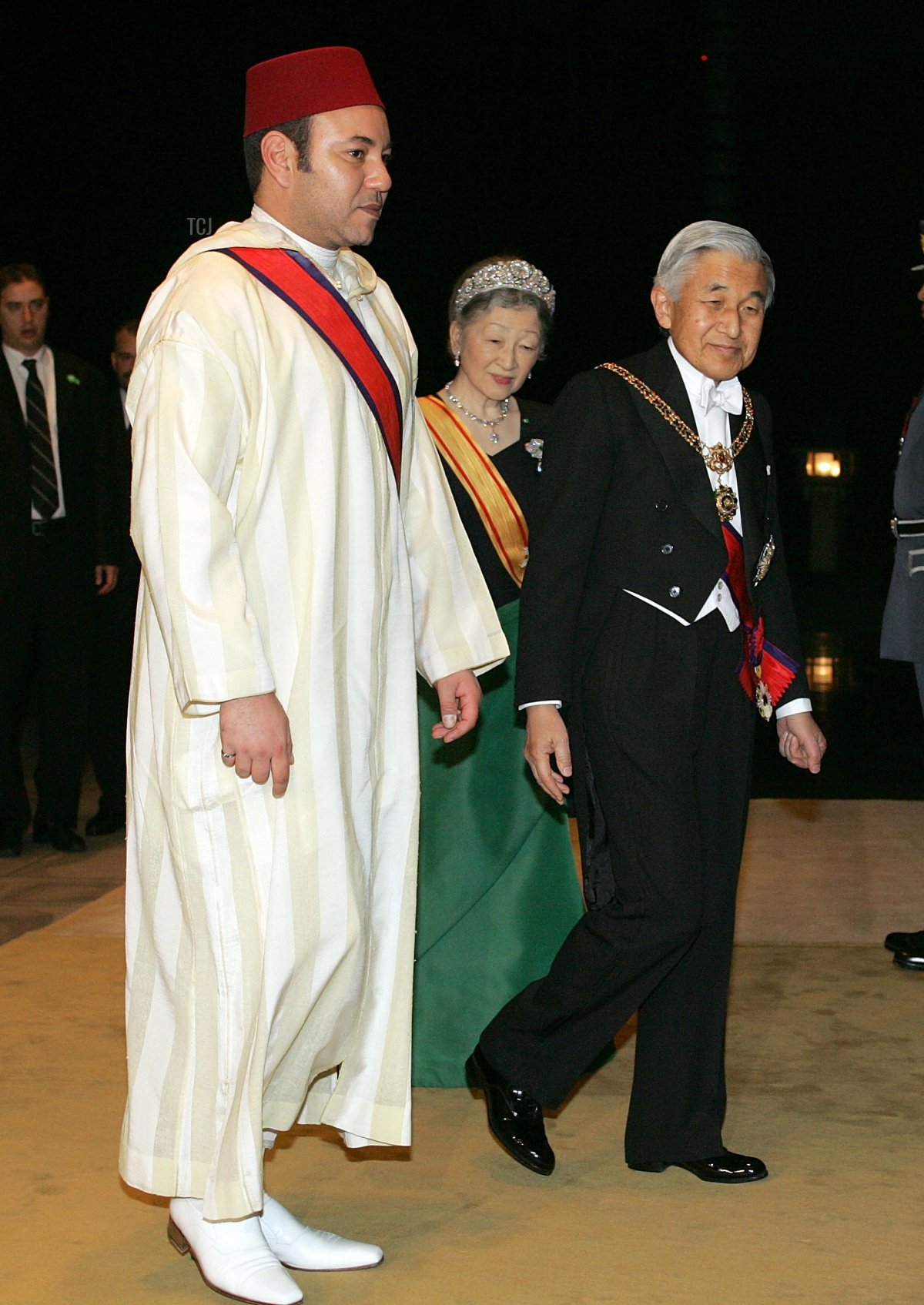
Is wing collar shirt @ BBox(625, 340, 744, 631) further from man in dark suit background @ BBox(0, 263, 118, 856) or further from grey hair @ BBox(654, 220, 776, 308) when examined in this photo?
man in dark suit background @ BBox(0, 263, 118, 856)

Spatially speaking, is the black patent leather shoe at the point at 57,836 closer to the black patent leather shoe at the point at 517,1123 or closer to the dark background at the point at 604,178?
the dark background at the point at 604,178

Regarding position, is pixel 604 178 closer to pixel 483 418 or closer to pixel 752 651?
pixel 483 418

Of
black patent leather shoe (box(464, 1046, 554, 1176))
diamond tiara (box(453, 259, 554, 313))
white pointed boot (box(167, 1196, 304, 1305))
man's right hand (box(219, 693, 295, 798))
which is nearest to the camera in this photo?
man's right hand (box(219, 693, 295, 798))

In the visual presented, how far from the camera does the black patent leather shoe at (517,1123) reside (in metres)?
2.76

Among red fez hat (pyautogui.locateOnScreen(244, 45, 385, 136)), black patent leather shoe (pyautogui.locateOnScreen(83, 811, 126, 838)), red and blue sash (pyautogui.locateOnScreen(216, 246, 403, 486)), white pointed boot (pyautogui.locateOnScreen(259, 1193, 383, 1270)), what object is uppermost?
red fez hat (pyautogui.locateOnScreen(244, 45, 385, 136))

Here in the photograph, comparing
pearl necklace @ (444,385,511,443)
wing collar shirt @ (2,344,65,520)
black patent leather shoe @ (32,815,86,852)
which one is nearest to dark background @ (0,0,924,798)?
black patent leather shoe @ (32,815,86,852)

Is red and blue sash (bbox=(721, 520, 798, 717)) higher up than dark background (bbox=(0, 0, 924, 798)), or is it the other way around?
dark background (bbox=(0, 0, 924, 798))

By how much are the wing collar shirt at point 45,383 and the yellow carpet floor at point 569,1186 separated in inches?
70.9

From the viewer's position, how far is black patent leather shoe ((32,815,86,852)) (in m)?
5.16

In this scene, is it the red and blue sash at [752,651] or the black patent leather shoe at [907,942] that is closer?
the red and blue sash at [752,651]

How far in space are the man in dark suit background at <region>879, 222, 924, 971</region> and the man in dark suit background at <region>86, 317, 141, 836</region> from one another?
240cm

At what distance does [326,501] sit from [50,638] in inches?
124

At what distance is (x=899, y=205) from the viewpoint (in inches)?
573

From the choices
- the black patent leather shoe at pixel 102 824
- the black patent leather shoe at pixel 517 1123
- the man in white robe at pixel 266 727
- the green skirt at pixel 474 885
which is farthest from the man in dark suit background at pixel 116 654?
the man in white robe at pixel 266 727
